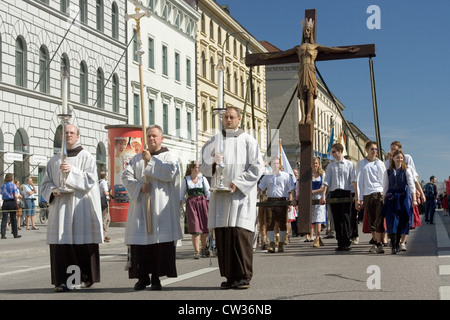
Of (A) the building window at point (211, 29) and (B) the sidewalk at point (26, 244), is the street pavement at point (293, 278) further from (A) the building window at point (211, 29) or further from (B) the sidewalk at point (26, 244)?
(A) the building window at point (211, 29)

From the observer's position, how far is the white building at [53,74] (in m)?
31.3

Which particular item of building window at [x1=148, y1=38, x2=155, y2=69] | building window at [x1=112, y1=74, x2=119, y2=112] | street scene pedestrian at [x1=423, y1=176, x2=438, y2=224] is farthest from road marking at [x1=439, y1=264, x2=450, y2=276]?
building window at [x1=148, y1=38, x2=155, y2=69]

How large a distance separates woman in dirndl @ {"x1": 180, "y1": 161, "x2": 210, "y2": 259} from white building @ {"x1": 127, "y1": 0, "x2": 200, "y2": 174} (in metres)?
28.1

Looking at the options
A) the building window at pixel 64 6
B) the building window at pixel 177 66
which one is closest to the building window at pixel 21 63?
the building window at pixel 64 6

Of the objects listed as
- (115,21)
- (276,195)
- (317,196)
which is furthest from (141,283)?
(115,21)

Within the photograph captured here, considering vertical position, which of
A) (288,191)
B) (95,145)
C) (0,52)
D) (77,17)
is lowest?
(288,191)

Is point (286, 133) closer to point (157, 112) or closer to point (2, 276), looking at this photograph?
point (157, 112)

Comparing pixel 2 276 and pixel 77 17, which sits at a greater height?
pixel 77 17

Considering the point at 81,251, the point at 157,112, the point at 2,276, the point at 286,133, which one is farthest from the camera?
the point at 286,133

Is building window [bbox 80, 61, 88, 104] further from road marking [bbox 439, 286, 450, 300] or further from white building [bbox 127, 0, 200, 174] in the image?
road marking [bbox 439, 286, 450, 300]

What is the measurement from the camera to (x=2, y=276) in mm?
12352

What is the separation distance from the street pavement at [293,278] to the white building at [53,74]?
52.3 ft

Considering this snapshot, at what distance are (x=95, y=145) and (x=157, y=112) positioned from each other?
960 cm
